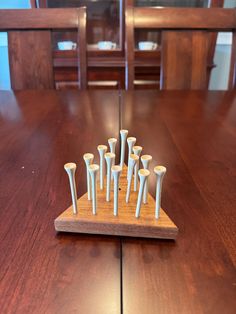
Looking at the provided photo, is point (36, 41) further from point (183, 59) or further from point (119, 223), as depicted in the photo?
point (119, 223)

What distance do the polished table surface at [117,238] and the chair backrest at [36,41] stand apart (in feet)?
1.86

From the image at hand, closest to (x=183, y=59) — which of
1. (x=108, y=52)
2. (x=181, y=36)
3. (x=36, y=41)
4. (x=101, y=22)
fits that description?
(x=181, y=36)

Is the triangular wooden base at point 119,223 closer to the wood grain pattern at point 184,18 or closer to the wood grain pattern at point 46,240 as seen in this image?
the wood grain pattern at point 46,240

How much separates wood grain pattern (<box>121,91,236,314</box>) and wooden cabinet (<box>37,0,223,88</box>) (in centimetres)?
140

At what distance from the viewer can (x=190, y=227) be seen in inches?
15.4

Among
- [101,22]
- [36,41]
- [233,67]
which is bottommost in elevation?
[233,67]

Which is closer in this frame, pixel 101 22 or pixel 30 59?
pixel 30 59

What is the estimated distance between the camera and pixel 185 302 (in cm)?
28

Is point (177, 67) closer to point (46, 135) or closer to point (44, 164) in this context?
point (46, 135)

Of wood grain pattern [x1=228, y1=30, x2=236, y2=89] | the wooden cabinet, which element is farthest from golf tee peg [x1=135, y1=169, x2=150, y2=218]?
the wooden cabinet

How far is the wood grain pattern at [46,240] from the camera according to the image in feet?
0.95

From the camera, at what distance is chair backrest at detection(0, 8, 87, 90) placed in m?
1.25

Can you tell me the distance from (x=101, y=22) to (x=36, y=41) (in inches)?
38.6

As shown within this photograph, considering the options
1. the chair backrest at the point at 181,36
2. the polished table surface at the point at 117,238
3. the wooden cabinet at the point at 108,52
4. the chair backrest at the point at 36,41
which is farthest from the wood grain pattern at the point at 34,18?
the wooden cabinet at the point at 108,52
